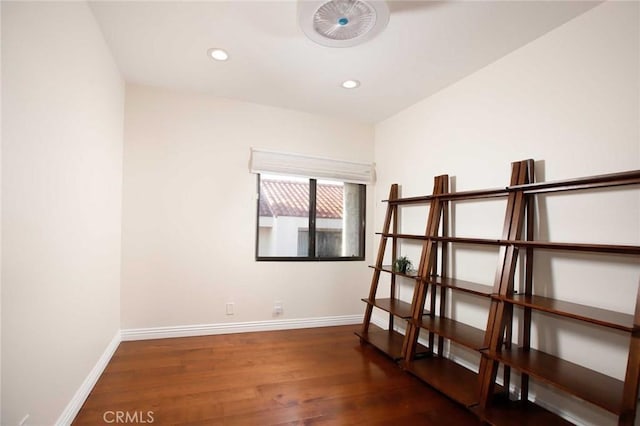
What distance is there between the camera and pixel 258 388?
82.7 inches

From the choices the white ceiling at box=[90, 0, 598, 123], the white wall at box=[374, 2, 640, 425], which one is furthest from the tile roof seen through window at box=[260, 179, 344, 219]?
the white wall at box=[374, 2, 640, 425]

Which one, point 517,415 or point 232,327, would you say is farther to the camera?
point 232,327

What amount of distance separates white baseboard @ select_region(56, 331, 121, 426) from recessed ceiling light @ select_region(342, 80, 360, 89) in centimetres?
300

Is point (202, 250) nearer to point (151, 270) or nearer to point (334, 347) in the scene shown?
point (151, 270)

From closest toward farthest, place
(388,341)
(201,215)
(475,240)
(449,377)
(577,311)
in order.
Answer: (577,311) < (475,240) < (449,377) < (388,341) < (201,215)

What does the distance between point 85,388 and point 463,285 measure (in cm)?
270

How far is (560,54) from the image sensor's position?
1870 mm

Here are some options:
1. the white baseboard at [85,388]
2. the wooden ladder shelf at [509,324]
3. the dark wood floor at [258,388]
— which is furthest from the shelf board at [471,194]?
the white baseboard at [85,388]

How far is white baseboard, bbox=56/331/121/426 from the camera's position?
1.64 metres

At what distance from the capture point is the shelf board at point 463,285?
204 centimetres

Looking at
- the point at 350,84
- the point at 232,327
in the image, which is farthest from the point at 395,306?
the point at 350,84

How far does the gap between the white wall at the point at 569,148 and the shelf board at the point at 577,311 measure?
0.08m

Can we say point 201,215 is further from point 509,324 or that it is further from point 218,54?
point 509,324

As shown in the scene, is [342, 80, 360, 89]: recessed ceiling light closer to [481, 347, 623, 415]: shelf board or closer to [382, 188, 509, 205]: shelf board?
[382, 188, 509, 205]: shelf board
